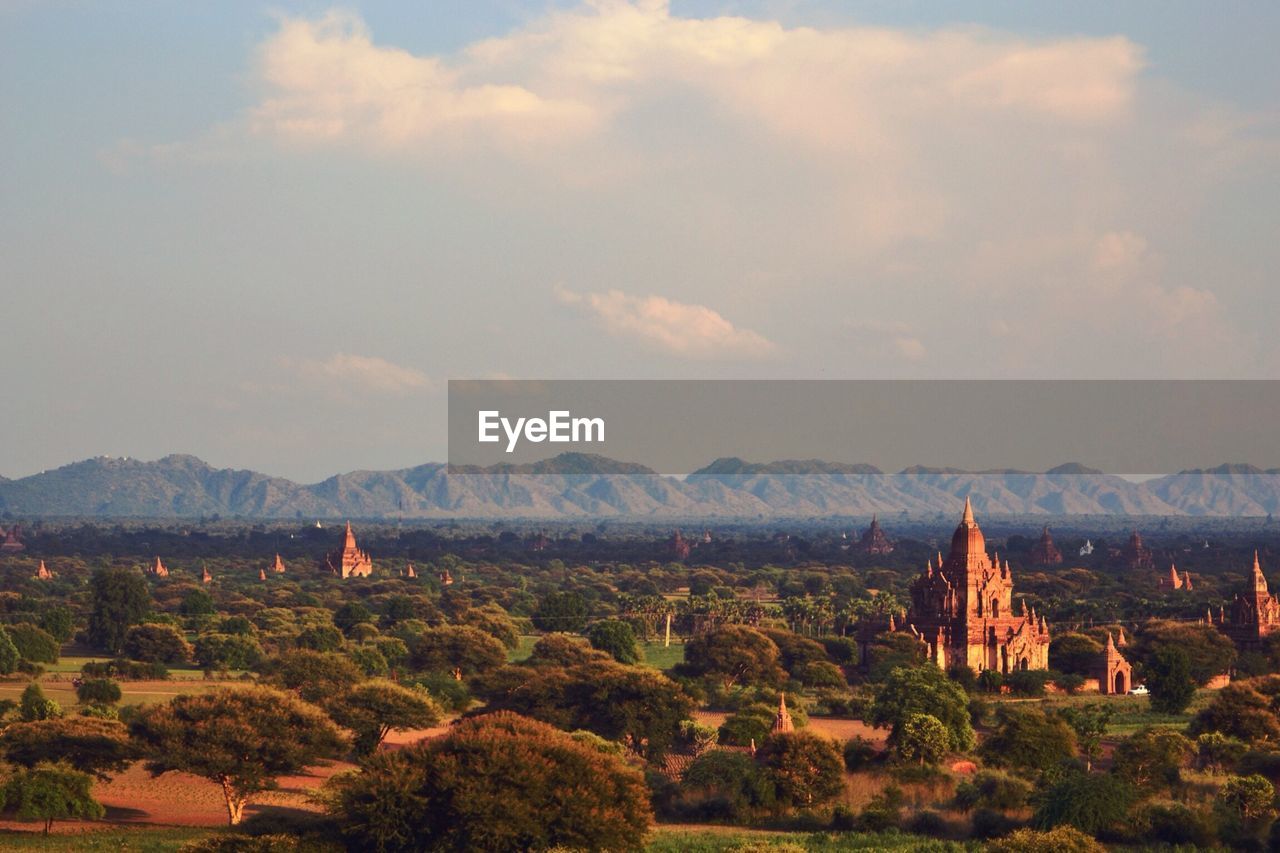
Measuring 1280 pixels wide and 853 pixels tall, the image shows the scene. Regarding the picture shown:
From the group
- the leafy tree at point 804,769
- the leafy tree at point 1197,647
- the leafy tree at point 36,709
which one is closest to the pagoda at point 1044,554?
the leafy tree at point 1197,647

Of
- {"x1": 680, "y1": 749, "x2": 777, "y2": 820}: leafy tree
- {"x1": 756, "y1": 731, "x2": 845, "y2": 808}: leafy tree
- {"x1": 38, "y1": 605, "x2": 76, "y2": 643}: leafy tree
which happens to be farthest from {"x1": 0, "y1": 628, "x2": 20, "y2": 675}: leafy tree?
{"x1": 756, "y1": 731, "x2": 845, "y2": 808}: leafy tree

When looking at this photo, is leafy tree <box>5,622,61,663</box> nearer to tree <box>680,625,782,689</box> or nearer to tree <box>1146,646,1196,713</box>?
tree <box>680,625,782,689</box>

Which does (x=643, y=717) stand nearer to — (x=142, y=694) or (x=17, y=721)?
(x=17, y=721)

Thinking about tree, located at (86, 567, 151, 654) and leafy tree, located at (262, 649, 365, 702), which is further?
tree, located at (86, 567, 151, 654)

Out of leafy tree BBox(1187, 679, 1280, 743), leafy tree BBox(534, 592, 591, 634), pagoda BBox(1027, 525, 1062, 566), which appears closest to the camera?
leafy tree BBox(1187, 679, 1280, 743)

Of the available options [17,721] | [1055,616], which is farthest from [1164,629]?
[17,721]

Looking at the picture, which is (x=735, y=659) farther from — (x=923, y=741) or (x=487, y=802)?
(x=487, y=802)

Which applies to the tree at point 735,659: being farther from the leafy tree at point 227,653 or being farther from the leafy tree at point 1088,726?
the leafy tree at point 227,653
